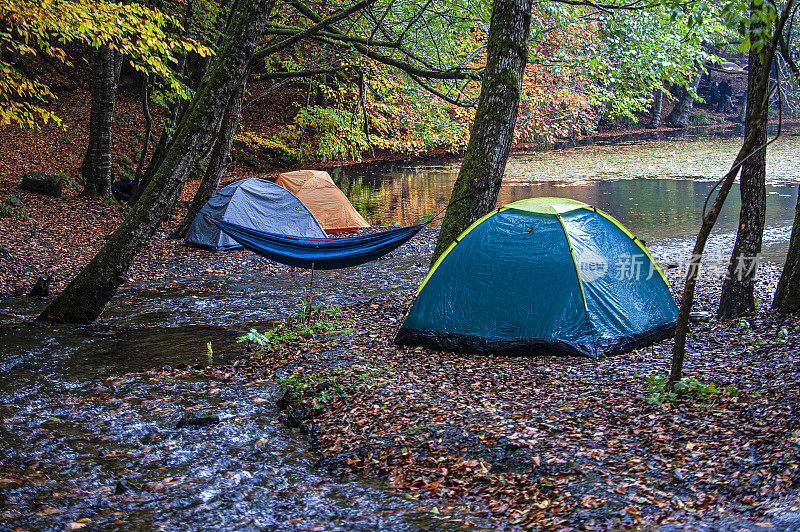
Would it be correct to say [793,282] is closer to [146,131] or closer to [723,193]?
[723,193]

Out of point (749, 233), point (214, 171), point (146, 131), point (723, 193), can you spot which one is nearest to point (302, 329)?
point (723, 193)

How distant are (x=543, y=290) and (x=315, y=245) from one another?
9.07 ft

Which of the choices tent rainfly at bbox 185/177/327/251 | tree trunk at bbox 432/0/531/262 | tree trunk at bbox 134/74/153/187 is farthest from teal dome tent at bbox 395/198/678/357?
tree trunk at bbox 134/74/153/187

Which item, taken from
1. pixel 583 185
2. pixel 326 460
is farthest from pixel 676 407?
pixel 583 185

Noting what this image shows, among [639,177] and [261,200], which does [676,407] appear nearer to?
[261,200]

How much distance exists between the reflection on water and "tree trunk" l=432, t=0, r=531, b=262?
3.57 m

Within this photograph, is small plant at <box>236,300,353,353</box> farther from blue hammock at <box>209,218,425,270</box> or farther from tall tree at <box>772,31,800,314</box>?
tall tree at <box>772,31,800,314</box>

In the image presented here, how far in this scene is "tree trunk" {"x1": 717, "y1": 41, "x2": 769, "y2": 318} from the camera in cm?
597

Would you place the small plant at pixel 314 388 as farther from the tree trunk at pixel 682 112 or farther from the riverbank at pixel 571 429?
the tree trunk at pixel 682 112

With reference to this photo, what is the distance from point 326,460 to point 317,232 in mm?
8036

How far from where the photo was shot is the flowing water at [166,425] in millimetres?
3438

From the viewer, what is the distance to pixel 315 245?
7059 mm

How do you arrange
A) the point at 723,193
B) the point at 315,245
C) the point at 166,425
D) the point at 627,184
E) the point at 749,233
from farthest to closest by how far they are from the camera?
the point at 627,184 < the point at 315,245 < the point at 749,233 < the point at 166,425 < the point at 723,193

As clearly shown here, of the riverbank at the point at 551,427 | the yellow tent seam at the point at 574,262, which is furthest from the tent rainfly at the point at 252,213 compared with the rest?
the yellow tent seam at the point at 574,262
